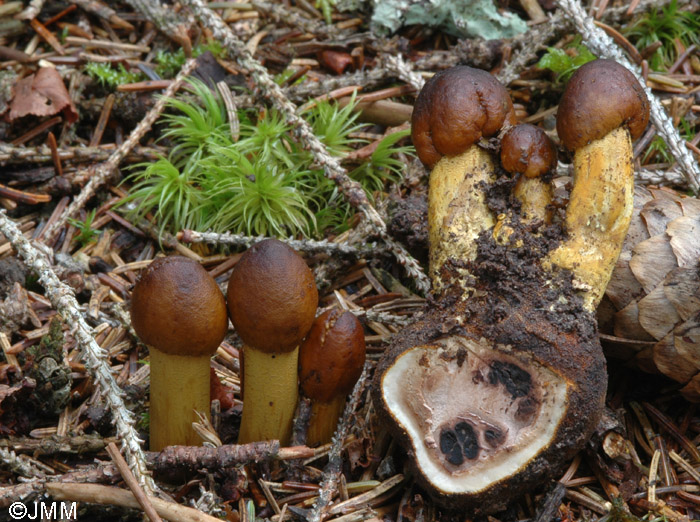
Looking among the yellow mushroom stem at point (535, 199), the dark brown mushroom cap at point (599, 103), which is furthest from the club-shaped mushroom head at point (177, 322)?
the dark brown mushroom cap at point (599, 103)

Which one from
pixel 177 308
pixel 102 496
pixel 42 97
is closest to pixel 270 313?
pixel 177 308

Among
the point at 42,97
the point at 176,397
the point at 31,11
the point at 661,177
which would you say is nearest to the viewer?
the point at 176,397

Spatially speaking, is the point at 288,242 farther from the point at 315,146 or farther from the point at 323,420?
the point at 323,420

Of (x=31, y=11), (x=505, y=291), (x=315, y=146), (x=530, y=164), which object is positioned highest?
(x=31, y=11)

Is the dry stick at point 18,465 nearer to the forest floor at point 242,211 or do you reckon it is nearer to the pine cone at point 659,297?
the forest floor at point 242,211

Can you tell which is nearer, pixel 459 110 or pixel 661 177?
pixel 459 110
